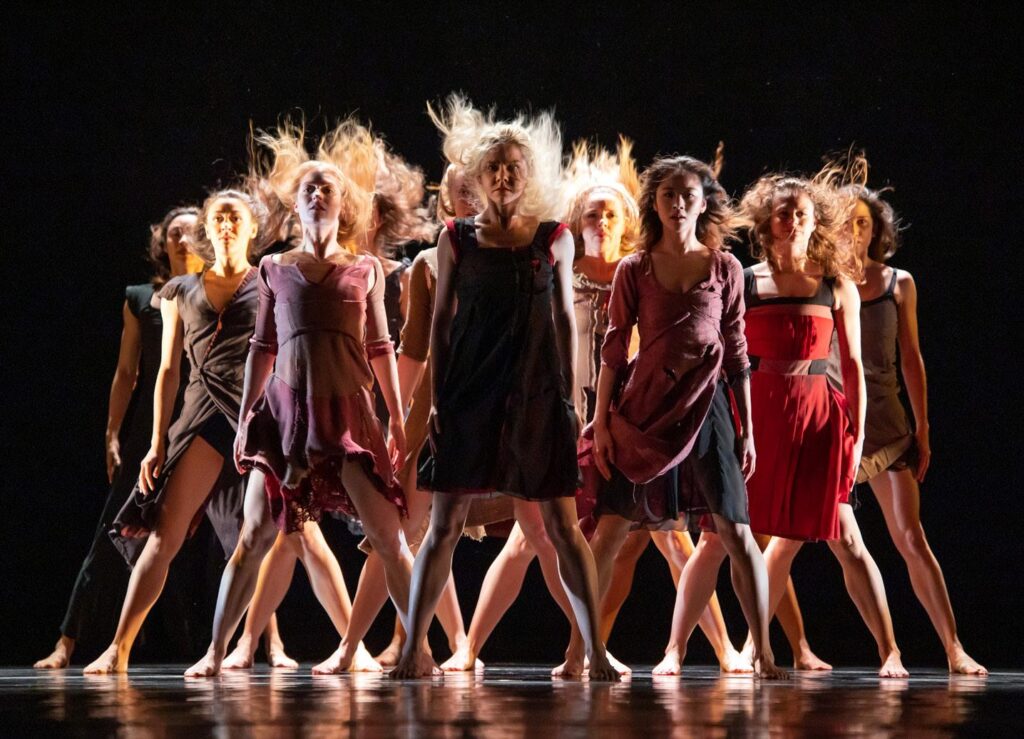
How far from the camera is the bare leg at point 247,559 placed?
407 cm

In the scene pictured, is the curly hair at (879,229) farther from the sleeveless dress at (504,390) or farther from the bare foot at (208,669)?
the bare foot at (208,669)

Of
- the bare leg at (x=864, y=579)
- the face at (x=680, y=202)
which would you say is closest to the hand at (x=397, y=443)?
the face at (x=680, y=202)

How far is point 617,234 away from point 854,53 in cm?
185

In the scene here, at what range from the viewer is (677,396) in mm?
4016

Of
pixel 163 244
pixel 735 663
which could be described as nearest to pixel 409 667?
pixel 735 663

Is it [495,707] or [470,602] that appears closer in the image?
[495,707]

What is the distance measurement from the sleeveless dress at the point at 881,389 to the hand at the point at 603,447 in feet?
3.44

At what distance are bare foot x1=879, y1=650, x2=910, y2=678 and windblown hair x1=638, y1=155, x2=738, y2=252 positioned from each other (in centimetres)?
126

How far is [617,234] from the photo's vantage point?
473 centimetres

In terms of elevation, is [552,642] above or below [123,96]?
below

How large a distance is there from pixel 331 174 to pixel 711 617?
5.83ft

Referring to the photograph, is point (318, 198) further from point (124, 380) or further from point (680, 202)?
point (124, 380)

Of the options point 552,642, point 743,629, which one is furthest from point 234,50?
point 743,629

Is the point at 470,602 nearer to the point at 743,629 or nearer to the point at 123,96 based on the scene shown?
the point at 743,629
